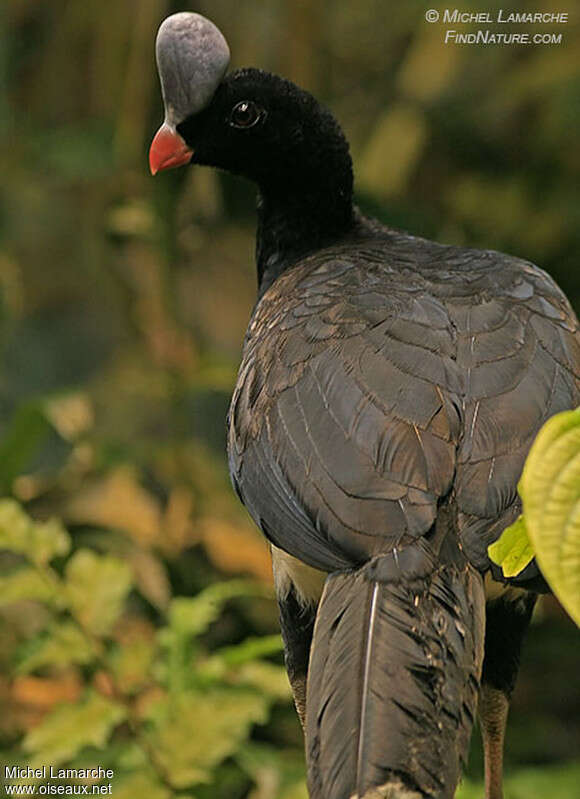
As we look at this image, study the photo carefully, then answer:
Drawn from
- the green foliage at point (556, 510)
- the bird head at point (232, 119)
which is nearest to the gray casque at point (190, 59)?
the bird head at point (232, 119)

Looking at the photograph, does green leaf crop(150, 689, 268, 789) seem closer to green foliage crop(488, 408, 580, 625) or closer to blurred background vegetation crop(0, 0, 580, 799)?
blurred background vegetation crop(0, 0, 580, 799)

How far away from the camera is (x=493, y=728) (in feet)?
7.08

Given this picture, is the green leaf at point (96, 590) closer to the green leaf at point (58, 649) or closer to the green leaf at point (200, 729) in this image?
the green leaf at point (58, 649)

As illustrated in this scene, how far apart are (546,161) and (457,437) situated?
3.71 m

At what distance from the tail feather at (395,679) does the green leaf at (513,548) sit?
264 millimetres

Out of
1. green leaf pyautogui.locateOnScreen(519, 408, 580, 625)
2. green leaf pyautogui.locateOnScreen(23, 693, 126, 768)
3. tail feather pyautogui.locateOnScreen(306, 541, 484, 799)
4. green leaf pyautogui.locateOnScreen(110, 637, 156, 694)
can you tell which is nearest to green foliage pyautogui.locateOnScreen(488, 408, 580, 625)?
green leaf pyautogui.locateOnScreen(519, 408, 580, 625)

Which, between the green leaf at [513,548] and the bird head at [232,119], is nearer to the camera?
the green leaf at [513,548]

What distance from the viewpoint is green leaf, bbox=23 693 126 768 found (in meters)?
2.36

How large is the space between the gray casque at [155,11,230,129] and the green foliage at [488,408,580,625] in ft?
4.57

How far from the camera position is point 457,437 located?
5.39ft

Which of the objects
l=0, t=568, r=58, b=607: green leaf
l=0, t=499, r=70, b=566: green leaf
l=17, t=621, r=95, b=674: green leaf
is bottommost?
l=17, t=621, r=95, b=674: green leaf

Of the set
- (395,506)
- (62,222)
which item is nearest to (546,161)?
(62,222)

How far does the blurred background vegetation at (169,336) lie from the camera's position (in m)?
2.61

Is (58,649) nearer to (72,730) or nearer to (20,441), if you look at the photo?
(72,730)
